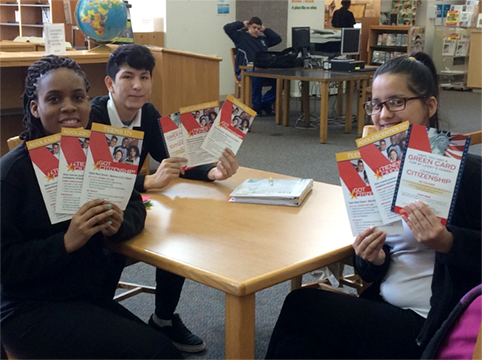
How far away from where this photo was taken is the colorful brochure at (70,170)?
138 cm

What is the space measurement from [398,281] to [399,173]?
1.11ft

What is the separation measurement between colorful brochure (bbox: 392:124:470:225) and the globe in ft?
9.33

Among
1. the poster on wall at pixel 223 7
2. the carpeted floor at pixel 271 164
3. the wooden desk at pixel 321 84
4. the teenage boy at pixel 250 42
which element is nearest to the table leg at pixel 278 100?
the wooden desk at pixel 321 84

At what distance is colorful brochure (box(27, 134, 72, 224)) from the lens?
1.37 metres

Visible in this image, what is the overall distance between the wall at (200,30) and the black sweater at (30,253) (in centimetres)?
A: 690

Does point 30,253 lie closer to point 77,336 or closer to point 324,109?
point 77,336

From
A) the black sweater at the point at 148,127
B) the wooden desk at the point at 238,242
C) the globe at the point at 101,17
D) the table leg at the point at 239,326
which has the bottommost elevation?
the table leg at the point at 239,326

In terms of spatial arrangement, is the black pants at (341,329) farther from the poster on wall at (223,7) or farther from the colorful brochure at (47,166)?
the poster on wall at (223,7)

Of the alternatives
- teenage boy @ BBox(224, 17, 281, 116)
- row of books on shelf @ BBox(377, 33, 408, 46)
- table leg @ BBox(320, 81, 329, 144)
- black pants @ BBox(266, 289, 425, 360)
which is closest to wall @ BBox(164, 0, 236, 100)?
teenage boy @ BBox(224, 17, 281, 116)

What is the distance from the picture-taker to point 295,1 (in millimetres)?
9148

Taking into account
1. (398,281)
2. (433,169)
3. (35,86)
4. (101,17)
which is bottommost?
(398,281)

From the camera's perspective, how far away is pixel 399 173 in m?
1.30

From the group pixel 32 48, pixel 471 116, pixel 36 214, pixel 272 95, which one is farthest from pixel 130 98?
pixel 471 116

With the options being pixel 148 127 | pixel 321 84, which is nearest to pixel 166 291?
pixel 148 127
